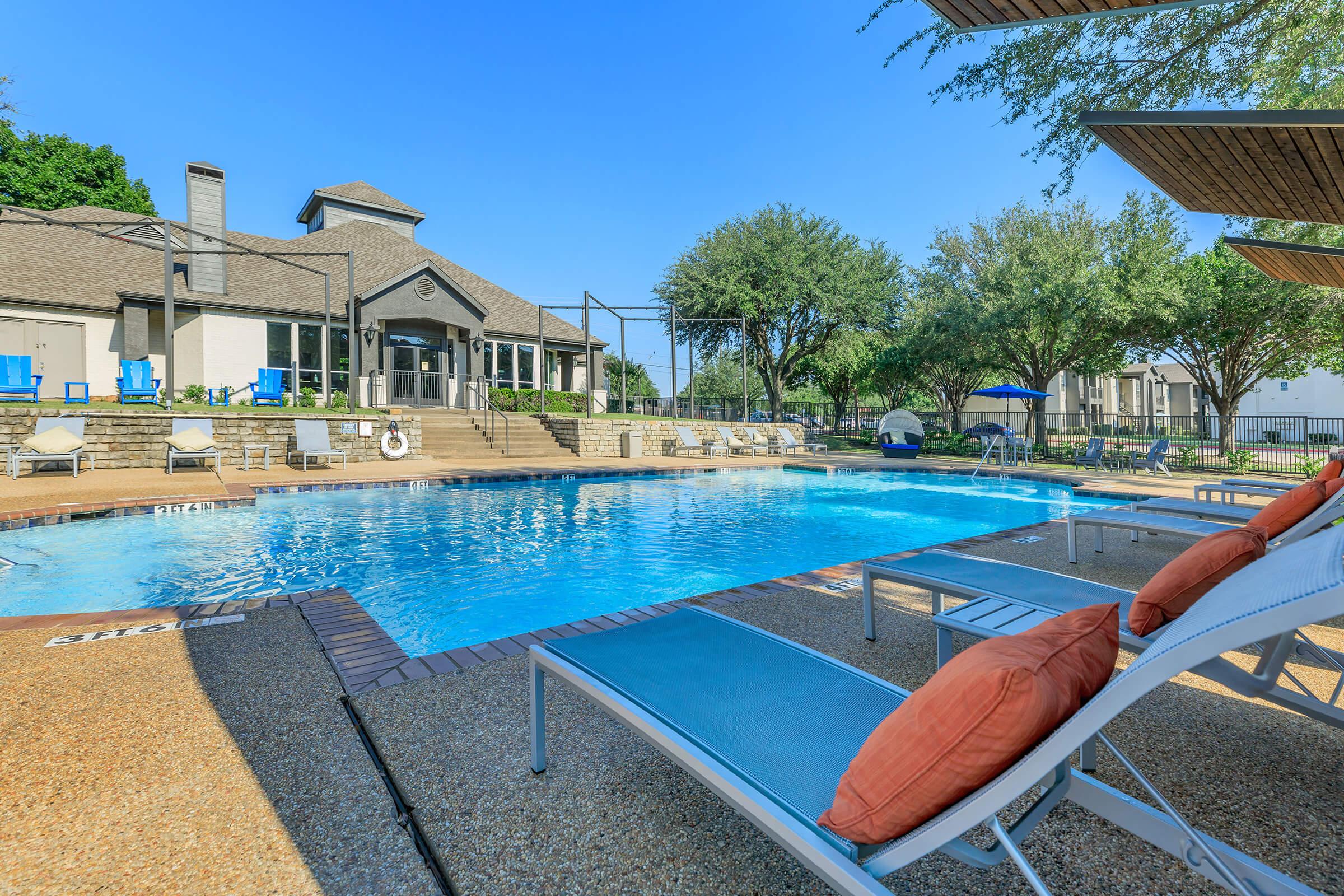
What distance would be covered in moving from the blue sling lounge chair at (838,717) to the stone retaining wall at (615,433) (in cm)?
1583

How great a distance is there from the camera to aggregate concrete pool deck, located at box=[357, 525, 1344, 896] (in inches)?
68.2

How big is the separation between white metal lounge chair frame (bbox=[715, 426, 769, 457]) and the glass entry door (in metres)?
9.41

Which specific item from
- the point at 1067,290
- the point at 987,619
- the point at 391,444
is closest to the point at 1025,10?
the point at 987,619

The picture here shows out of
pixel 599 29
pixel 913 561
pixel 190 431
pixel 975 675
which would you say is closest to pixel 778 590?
pixel 913 561

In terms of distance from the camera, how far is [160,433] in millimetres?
12945

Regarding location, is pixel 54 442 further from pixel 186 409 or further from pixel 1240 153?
pixel 1240 153

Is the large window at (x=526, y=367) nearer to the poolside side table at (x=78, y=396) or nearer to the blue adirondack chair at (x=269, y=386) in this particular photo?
the blue adirondack chair at (x=269, y=386)

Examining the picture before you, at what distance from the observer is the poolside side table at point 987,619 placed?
250 cm

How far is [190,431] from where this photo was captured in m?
12.2

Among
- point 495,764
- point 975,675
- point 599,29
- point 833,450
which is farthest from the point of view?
point 833,450

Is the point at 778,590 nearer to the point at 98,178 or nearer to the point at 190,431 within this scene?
the point at 190,431

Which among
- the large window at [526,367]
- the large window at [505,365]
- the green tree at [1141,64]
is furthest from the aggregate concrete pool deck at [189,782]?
the large window at [526,367]

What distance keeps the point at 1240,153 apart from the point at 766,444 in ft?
56.1

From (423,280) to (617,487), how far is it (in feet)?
39.0
